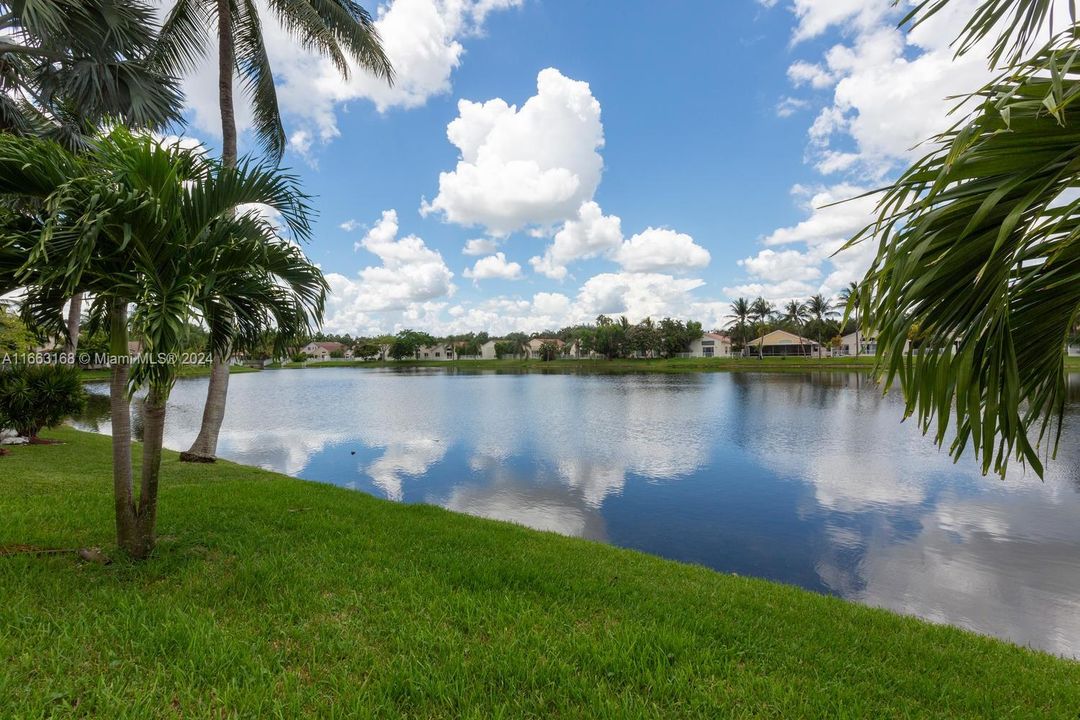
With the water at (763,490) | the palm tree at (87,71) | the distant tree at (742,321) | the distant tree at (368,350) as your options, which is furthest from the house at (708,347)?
the palm tree at (87,71)

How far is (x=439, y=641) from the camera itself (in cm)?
312

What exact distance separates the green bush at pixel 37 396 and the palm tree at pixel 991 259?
1551cm

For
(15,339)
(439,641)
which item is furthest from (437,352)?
(439,641)

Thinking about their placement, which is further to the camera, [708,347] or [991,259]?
[708,347]

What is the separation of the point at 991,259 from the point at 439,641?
11.7 feet

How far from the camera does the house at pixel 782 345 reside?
253 ft

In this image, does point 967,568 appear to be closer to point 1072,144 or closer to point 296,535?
point 1072,144

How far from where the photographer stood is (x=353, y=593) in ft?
12.4

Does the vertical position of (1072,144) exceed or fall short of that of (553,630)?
→ it exceeds it

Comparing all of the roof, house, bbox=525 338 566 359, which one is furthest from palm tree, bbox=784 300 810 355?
house, bbox=525 338 566 359

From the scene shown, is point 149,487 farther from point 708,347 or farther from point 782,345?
point 708,347

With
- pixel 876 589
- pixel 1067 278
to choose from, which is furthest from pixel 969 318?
pixel 876 589

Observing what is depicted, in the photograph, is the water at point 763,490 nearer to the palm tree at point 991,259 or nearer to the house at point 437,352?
the palm tree at point 991,259

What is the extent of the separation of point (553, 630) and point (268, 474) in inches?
341
